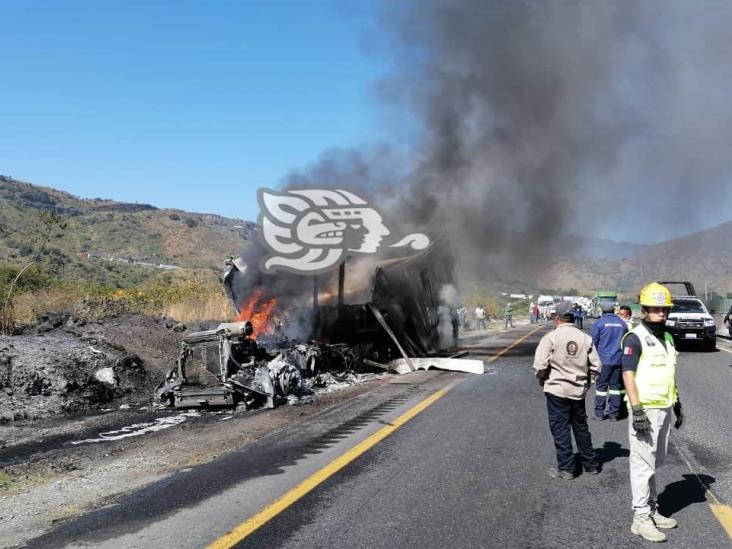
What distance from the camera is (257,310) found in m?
14.3

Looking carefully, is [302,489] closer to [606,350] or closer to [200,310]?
[606,350]

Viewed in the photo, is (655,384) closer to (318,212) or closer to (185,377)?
(185,377)

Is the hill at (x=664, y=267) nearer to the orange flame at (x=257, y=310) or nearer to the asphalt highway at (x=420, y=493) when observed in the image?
the orange flame at (x=257, y=310)

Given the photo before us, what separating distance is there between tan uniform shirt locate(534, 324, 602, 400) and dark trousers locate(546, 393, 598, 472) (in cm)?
9

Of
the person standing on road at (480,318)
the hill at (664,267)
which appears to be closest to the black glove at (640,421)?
the person standing on road at (480,318)

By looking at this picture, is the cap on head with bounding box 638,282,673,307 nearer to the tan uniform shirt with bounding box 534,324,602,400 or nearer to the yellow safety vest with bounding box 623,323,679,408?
the yellow safety vest with bounding box 623,323,679,408

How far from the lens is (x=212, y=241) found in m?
72.1

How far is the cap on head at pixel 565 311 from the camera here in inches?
223

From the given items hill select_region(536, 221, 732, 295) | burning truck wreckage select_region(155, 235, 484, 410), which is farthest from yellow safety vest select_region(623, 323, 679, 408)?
hill select_region(536, 221, 732, 295)

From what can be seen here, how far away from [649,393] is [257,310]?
10786 millimetres


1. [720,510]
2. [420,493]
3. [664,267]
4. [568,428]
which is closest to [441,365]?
[568,428]

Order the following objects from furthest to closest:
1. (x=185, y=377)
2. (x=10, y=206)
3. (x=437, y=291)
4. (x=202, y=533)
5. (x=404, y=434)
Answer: (x=10, y=206) < (x=437, y=291) < (x=185, y=377) < (x=404, y=434) < (x=202, y=533)

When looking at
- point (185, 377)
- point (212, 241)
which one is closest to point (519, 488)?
point (185, 377)

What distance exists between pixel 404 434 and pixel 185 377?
4506 mm
